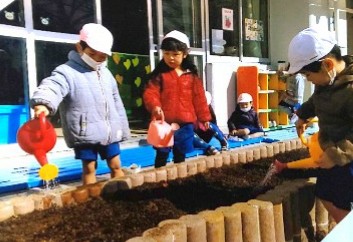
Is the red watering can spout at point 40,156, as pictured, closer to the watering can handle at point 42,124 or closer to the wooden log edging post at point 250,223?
the watering can handle at point 42,124

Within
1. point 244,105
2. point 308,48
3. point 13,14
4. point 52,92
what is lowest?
point 244,105

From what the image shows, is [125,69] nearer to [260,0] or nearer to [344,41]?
[260,0]

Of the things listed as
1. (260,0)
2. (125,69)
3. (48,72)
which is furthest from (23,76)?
(260,0)

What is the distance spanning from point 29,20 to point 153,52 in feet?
6.85

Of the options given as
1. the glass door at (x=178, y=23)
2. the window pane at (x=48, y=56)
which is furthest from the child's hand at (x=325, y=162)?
the glass door at (x=178, y=23)

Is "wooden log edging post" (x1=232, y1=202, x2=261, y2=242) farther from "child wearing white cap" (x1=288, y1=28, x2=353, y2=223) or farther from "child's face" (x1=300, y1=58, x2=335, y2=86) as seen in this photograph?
"child's face" (x1=300, y1=58, x2=335, y2=86)

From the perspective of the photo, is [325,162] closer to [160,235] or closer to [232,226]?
[232,226]

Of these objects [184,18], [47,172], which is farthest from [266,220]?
[184,18]

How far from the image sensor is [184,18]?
7.42 m

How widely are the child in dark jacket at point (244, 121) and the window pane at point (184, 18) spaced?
164 cm

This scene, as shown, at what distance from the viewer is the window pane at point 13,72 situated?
4953mm

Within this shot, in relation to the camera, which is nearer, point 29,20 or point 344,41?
point 29,20

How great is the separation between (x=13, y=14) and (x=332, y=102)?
3803mm

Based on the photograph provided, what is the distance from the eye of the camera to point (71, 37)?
5.57m
